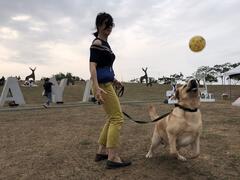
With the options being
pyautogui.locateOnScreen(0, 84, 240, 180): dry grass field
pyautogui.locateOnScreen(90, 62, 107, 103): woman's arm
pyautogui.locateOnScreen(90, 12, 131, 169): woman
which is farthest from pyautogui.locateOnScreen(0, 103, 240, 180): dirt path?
pyautogui.locateOnScreen(90, 62, 107, 103): woman's arm

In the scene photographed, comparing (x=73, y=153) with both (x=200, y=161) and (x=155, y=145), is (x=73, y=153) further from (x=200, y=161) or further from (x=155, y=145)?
(x=200, y=161)

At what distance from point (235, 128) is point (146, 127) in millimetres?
2137

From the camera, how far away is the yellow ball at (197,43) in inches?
720

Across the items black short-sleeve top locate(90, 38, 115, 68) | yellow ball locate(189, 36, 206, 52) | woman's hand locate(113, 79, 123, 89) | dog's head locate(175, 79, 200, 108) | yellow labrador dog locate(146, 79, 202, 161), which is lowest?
yellow labrador dog locate(146, 79, 202, 161)

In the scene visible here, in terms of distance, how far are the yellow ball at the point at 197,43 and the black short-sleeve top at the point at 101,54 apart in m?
14.3

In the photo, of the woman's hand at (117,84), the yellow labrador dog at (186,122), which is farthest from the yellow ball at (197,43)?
the yellow labrador dog at (186,122)

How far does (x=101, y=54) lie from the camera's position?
4.59 meters

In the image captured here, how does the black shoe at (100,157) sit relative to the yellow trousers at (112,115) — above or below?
below

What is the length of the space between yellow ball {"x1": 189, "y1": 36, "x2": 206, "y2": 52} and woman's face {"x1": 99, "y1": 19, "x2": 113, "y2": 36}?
14.3 metres

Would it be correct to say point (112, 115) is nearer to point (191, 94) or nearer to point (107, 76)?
point (107, 76)

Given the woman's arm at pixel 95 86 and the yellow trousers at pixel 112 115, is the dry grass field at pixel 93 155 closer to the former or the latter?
the yellow trousers at pixel 112 115

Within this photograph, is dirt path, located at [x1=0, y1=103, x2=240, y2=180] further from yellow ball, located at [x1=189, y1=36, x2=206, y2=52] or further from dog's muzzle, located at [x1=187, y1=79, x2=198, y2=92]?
yellow ball, located at [x1=189, y1=36, x2=206, y2=52]

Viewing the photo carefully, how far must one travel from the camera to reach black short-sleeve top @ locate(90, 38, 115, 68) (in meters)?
4.57

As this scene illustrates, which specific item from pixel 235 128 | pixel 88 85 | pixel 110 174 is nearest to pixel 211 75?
pixel 88 85
